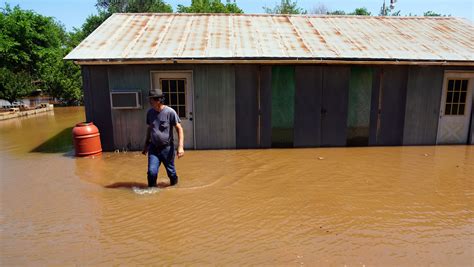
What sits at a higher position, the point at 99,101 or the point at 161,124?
the point at 99,101

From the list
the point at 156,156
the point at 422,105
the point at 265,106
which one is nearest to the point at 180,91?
the point at 265,106

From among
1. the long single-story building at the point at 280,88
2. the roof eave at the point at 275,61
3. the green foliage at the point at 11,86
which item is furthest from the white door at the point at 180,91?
the green foliage at the point at 11,86

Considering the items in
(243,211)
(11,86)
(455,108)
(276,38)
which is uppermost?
(276,38)

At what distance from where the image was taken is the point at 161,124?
5465 millimetres

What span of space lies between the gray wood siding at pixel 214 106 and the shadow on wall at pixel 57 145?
3758 mm

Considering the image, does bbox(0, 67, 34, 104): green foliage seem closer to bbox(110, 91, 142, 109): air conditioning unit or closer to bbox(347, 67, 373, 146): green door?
bbox(110, 91, 142, 109): air conditioning unit

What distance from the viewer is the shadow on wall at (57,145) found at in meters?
9.15

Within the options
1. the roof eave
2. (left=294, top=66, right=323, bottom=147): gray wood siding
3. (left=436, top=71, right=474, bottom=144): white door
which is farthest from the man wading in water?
(left=436, top=71, right=474, bottom=144): white door

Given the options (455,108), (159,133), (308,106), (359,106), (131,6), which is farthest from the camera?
(131,6)

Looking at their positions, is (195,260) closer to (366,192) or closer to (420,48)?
(366,192)

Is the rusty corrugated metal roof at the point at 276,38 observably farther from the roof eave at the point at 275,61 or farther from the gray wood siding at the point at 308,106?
the gray wood siding at the point at 308,106

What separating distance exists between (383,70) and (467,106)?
2.85 meters

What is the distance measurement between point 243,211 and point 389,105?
6.46 m

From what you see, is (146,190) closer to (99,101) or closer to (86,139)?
(86,139)
